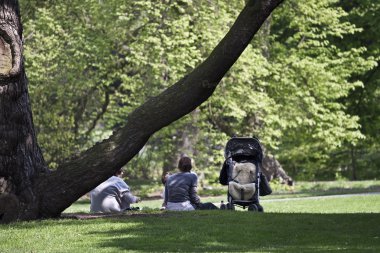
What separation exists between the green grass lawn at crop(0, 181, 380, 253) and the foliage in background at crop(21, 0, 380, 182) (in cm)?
1457

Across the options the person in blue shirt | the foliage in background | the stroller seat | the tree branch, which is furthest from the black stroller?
the foliage in background

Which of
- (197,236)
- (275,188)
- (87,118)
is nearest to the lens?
(197,236)

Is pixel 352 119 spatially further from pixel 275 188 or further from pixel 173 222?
pixel 173 222

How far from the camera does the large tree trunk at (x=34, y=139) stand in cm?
1457

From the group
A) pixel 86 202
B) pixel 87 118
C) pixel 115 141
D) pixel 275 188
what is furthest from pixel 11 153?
pixel 87 118

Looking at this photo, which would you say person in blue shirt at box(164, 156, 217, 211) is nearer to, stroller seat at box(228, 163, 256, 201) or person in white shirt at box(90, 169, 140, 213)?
person in white shirt at box(90, 169, 140, 213)

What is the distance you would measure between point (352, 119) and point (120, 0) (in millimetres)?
9546

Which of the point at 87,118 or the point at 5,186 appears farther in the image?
the point at 87,118

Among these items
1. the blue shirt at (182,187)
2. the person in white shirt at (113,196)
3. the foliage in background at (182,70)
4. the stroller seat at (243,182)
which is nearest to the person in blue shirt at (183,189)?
the blue shirt at (182,187)

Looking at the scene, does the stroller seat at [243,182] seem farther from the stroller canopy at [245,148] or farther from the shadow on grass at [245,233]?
the shadow on grass at [245,233]

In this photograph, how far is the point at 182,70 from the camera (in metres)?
29.1

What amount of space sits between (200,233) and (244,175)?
194 inches

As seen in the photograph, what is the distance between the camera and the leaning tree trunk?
1461cm

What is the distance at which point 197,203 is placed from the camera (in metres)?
16.7
